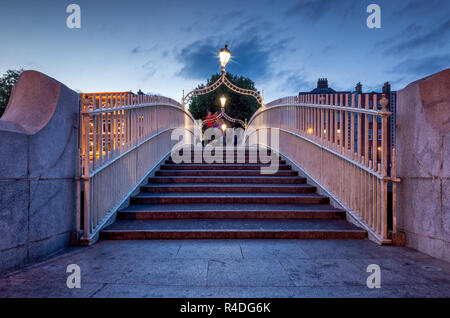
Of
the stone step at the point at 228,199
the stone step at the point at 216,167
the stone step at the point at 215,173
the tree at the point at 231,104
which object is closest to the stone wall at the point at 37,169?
the stone step at the point at 228,199

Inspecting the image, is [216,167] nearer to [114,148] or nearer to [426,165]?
[114,148]

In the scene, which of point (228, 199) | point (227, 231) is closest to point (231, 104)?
point (228, 199)

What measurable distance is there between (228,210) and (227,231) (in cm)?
66

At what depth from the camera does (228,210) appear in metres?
4.55

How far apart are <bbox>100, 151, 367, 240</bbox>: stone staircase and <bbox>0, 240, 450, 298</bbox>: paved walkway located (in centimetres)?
24

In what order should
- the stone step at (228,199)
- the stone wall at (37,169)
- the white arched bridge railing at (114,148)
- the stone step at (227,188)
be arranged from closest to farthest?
1. the stone wall at (37,169)
2. the white arched bridge railing at (114,148)
3. the stone step at (228,199)
4. the stone step at (227,188)

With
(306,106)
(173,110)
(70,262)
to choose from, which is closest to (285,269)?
(70,262)

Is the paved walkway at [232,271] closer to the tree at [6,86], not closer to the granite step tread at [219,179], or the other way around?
the granite step tread at [219,179]

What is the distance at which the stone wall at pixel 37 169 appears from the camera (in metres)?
2.71

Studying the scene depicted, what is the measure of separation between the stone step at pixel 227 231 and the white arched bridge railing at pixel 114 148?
0.39 metres

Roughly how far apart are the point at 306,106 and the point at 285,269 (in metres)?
4.57

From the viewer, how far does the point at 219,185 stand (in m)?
5.69

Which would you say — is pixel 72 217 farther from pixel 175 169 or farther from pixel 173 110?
pixel 173 110
